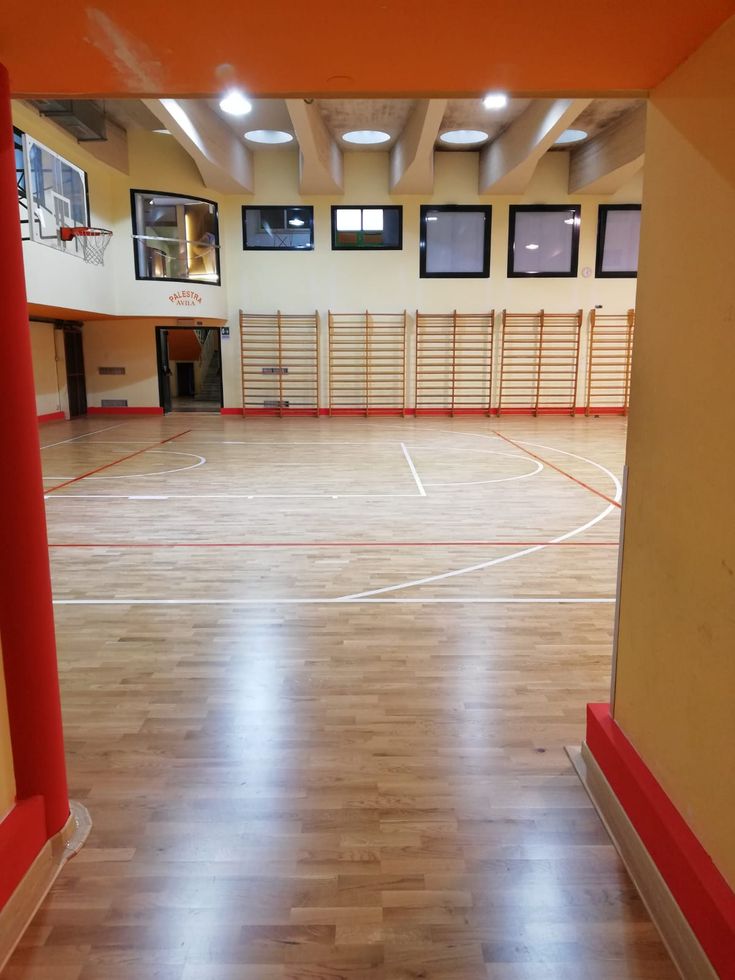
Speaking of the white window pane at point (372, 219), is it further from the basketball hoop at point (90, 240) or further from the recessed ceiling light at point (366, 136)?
→ the basketball hoop at point (90, 240)

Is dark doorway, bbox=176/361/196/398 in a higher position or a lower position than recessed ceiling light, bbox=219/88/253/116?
lower

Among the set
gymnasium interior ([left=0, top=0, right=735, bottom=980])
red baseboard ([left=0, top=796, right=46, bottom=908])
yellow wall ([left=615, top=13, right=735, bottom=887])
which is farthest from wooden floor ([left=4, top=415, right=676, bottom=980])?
yellow wall ([left=615, top=13, right=735, bottom=887])

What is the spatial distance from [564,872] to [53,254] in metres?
11.8

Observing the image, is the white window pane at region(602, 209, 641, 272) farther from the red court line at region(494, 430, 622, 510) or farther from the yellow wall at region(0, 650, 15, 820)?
the yellow wall at region(0, 650, 15, 820)

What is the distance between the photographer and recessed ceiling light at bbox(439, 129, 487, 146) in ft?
43.1

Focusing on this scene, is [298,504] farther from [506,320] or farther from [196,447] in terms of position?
[506,320]

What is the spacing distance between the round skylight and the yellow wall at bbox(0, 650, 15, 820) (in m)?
13.5

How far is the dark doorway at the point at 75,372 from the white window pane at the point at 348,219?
6.27 m

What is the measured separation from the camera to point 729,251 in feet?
5.24

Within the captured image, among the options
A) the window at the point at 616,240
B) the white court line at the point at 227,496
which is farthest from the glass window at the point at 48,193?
the window at the point at 616,240

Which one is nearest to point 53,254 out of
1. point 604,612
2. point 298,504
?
point 298,504

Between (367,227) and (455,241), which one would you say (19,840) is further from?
(455,241)

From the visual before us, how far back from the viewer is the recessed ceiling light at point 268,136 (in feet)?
43.4

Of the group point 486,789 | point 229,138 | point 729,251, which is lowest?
point 486,789
